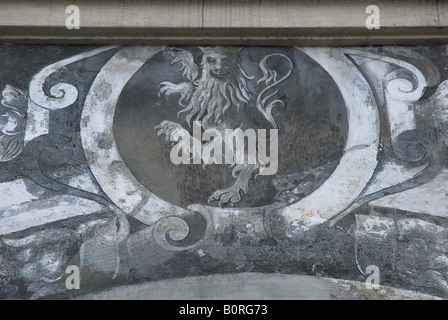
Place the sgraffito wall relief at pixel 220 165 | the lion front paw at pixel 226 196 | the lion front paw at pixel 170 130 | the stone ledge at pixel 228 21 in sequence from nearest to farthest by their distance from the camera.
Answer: the sgraffito wall relief at pixel 220 165 < the lion front paw at pixel 226 196 < the lion front paw at pixel 170 130 < the stone ledge at pixel 228 21

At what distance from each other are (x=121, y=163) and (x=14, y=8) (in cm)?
102

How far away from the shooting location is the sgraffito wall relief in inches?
178

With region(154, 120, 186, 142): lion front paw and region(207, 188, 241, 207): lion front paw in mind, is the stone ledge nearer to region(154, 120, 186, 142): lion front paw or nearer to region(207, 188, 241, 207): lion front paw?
region(154, 120, 186, 142): lion front paw

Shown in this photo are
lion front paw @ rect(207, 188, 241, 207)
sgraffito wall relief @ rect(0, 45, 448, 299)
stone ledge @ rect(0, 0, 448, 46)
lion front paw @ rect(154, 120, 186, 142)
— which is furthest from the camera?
stone ledge @ rect(0, 0, 448, 46)

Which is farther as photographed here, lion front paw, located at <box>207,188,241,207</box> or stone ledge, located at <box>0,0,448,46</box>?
stone ledge, located at <box>0,0,448,46</box>

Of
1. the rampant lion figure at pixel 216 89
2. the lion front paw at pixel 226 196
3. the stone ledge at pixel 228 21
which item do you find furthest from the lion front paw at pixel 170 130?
the stone ledge at pixel 228 21

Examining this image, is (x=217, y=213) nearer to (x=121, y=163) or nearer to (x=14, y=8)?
(x=121, y=163)

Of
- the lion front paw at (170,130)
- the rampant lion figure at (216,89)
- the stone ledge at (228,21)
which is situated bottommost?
the lion front paw at (170,130)

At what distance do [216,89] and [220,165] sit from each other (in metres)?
0.44

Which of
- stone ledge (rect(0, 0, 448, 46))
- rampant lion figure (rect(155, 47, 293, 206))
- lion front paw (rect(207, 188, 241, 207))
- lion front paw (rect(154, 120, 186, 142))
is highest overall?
stone ledge (rect(0, 0, 448, 46))

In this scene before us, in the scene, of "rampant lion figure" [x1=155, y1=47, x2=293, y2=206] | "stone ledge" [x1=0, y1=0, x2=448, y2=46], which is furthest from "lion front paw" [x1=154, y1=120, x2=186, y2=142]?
"stone ledge" [x1=0, y1=0, x2=448, y2=46]

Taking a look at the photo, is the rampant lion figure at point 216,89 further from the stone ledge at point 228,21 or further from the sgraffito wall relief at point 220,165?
the stone ledge at point 228,21

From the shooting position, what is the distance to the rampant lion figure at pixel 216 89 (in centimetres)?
491

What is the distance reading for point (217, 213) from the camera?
468cm
